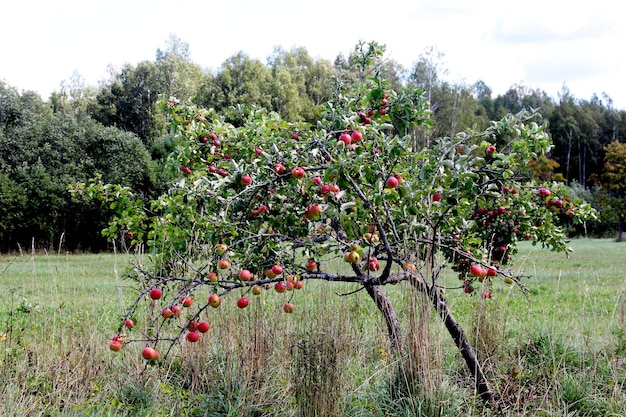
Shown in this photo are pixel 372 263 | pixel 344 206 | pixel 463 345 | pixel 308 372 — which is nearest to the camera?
pixel 344 206

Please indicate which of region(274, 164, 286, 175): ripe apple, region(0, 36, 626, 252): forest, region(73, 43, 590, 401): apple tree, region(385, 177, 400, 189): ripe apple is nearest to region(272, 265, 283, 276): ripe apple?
region(73, 43, 590, 401): apple tree

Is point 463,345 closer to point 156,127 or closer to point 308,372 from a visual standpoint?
point 308,372

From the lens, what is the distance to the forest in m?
16.1

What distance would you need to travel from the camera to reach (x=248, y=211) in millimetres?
2527

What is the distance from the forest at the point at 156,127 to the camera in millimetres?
16062

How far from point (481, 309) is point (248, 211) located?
1541 millimetres

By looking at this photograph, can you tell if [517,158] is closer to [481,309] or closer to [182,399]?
[481,309]

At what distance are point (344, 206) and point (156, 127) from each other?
24084 mm

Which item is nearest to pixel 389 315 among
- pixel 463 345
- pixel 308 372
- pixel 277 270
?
pixel 463 345

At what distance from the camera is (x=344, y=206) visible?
2098 millimetres

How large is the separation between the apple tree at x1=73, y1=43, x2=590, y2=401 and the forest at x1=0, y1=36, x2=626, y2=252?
13.2 inches

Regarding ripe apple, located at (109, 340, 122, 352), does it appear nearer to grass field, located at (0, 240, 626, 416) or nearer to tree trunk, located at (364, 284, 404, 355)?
grass field, located at (0, 240, 626, 416)

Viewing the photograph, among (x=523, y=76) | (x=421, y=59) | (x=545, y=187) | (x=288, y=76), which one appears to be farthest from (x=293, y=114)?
(x=523, y=76)

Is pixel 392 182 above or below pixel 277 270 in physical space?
above
